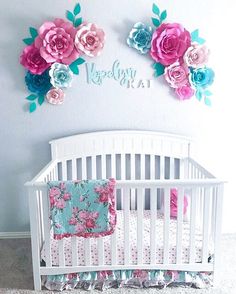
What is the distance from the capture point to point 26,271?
1.97 m

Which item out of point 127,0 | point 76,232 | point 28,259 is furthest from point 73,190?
point 127,0

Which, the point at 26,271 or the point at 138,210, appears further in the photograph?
the point at 26,271

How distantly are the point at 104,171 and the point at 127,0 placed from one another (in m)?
1.20

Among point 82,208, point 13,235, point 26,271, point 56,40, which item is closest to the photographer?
point 82,208

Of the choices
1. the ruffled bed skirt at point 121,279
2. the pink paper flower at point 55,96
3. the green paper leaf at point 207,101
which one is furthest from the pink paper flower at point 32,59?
the ruffled bed skirt at point 121,279

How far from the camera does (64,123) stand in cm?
236

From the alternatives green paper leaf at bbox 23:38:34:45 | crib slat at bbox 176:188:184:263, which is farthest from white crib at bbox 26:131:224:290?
green paper leaf at bbox 23:38:34:45

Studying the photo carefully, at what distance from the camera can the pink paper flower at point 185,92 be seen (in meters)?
2.31

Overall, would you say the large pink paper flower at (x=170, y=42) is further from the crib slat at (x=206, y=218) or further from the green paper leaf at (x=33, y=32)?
the crib slat at (x=206, y=218)

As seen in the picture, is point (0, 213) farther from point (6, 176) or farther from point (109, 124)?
point (109, 124)

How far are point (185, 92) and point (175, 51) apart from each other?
291 millimetres

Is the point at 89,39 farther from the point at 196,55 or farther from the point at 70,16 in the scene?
the point at 196,55

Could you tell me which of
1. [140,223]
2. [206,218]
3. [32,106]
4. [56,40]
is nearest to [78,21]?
[56,40]

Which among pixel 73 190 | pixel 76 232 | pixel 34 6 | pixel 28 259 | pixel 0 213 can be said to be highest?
pixel 34 6
